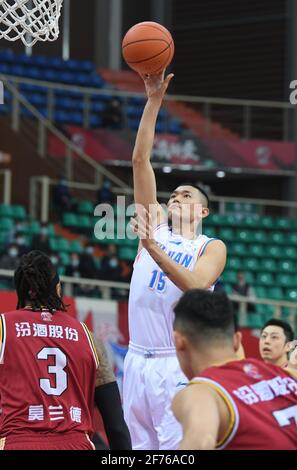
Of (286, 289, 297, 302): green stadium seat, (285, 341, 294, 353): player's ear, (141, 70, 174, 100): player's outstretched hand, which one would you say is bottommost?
(286, 289, 297, 302): green stadium seat

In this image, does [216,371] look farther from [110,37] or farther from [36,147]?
[110,37]

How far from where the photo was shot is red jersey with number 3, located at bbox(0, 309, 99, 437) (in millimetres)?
4824

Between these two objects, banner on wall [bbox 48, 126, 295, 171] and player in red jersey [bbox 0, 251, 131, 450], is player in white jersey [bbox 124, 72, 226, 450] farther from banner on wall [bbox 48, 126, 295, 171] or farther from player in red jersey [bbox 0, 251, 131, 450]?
banner on wall [bbox 48, 126, 295, 171]

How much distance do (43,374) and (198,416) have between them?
5.21 ft

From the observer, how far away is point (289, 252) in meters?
18.5

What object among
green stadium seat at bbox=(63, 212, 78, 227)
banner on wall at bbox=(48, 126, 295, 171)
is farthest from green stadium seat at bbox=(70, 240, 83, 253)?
banner on wall at bbox=(48, 126, 295, 171)

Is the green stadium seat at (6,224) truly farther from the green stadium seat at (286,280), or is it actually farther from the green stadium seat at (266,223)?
the green stadium seat at (266,223)

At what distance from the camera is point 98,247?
17.1 metres

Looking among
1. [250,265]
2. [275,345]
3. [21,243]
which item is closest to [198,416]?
[275,345]

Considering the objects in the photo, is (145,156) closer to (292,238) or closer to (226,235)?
(226,235)

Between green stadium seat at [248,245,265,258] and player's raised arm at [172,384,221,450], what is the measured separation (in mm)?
14751

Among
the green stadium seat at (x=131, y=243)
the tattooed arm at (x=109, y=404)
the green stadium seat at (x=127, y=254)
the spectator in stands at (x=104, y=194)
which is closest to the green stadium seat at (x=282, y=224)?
the spectator in stands at (x=104, y=194)

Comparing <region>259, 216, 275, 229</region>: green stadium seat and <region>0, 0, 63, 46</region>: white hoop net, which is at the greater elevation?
<region>0, 0, 63, 46</region>: white hoop net
